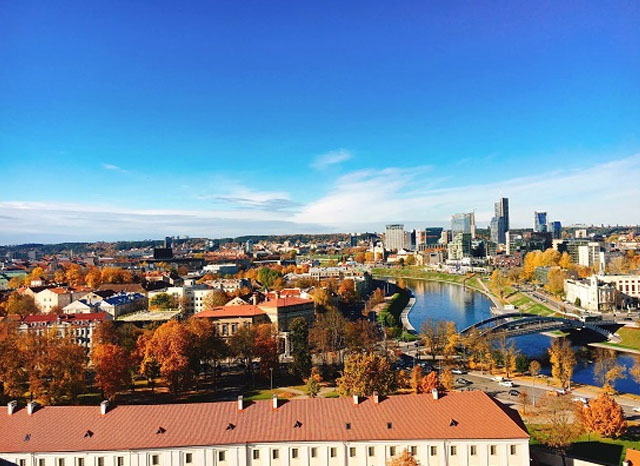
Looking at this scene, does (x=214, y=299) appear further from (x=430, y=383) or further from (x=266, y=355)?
(x=430, y=383)

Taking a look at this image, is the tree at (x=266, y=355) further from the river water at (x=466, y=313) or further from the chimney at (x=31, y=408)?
the river water at (x=466, y=313)

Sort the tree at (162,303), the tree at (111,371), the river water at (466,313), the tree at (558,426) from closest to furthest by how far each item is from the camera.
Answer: the tree at (558,426) → the tree at (111,371) → the river water at (466,313) → the tree at (162,303)

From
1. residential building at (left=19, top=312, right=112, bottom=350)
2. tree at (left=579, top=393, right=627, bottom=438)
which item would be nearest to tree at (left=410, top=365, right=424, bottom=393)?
tree at (left=579, top=393, right=627, bottom=438)

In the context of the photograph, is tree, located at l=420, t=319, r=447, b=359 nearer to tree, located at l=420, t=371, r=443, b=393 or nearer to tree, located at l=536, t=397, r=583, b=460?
tree, located at l=420, t=371, r=443, b=393

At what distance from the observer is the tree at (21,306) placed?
59031mm

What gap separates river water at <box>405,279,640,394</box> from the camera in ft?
136

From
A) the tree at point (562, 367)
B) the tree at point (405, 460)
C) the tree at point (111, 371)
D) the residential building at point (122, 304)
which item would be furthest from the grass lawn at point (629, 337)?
the residential building at point (122, 304)

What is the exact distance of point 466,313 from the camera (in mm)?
75625

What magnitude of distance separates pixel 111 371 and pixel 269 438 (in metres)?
16.4

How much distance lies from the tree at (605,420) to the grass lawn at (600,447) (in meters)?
0.41

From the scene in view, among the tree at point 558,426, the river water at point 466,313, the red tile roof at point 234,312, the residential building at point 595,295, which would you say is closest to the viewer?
the tree at point 558,426

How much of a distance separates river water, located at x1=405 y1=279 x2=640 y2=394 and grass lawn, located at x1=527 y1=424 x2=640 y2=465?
12307 mm

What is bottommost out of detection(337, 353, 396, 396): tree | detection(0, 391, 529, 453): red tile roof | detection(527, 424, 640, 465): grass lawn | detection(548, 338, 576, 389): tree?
detection(527, 424, 640, 465): grass lawn

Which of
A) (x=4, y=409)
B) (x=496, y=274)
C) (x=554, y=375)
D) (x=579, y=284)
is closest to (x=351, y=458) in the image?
(x=4, y=409)
